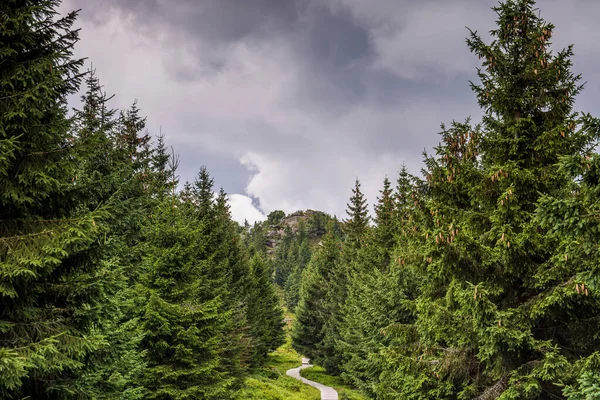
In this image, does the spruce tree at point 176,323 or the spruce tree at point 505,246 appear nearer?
the spruce tree at point 505,246

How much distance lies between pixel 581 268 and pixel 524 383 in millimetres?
2778

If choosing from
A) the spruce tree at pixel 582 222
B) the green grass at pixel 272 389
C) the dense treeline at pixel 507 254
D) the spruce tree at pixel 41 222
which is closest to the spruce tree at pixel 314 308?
the green grass at pixel 272 389

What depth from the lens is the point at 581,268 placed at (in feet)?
25.1

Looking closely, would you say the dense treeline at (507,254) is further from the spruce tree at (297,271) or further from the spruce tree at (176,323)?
the spruce tree at (297,271)

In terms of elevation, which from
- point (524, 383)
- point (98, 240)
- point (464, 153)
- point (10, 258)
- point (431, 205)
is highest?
point (464, 153)

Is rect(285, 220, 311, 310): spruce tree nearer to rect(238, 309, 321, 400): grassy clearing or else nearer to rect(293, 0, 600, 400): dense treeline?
rect(238, 309, 321, 400): grassy clearing

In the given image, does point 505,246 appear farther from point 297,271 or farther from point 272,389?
point 297,271

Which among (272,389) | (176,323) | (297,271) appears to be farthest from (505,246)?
(297,271)

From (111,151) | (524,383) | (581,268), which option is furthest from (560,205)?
(111,151)

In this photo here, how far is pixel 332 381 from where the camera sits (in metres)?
38.2

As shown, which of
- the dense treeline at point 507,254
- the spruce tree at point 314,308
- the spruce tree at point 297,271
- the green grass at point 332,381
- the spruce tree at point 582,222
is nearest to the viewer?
the spruce tree at point 582,222

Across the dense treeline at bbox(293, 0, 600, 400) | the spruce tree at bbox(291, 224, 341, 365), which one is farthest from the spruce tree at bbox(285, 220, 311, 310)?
the dense treeline at bbox(293, 0, 600, 400)

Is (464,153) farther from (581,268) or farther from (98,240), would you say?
(98,240)

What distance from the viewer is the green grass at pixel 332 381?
29.1 metres
